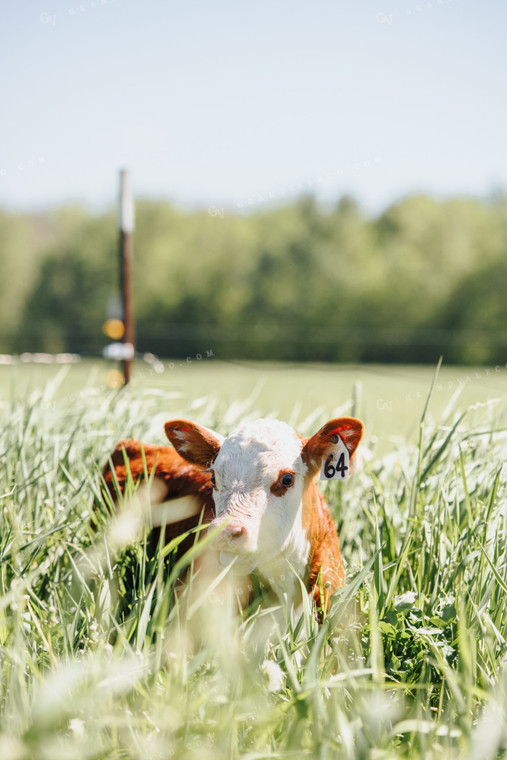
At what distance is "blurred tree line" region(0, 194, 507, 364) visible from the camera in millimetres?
26875

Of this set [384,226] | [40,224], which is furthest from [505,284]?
[40,224]

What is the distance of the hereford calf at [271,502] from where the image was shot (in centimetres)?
164

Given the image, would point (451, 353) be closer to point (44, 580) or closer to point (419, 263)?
point (419, 263)

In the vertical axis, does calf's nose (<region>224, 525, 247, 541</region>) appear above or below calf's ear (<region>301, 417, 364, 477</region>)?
below

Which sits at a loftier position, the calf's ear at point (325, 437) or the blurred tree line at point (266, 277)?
the blurred tree line at point (266, 277)

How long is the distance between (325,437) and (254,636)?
19.7 inches

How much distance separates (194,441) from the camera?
74.5 inches

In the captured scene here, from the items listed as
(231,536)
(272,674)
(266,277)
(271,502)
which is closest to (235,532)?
(231,536)

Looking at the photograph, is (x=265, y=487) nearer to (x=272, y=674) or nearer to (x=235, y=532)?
(x=235, y=532)

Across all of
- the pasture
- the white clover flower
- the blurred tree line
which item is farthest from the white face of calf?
the blurred tree line

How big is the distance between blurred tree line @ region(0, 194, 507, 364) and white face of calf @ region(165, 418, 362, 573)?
965 inches

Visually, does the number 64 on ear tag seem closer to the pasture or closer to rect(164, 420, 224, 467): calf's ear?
the pasture

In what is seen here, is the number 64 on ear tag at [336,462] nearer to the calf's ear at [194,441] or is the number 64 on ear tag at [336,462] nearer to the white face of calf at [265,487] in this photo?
the white face of calf at [265,487]

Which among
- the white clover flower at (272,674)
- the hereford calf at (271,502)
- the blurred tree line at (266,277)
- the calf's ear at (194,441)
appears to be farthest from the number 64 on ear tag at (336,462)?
the blurred tree line at (266,277)
